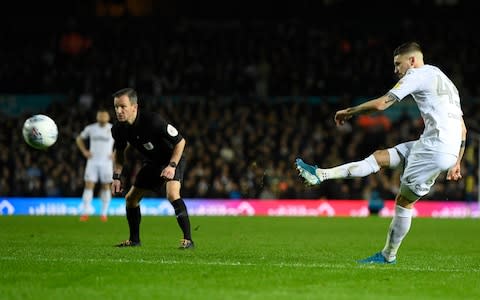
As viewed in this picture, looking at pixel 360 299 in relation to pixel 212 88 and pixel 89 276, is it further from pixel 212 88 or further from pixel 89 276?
pixel 212 88

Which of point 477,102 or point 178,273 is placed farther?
point 477,102

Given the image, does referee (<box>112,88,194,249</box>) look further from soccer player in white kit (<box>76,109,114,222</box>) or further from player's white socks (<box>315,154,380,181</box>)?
soccer player in white kit (<box>76,109,114,222</box>)

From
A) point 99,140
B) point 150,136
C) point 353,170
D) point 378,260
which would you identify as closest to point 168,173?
point 150,136

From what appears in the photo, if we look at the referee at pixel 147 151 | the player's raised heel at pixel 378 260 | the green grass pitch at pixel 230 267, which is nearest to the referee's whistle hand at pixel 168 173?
the referee at pixel 147 151

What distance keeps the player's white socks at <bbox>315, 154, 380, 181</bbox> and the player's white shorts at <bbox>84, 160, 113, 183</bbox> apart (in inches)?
465

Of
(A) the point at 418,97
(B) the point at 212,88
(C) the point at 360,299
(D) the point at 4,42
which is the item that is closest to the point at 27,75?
(D) the point at 4,42

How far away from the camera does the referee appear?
40.5 feet

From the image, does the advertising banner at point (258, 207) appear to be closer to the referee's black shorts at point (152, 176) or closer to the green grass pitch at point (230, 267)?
the green grass pitch at point (230, 267)

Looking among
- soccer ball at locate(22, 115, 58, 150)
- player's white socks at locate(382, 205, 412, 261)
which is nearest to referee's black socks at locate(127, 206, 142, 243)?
soccer ball at locate(22, 115, 58, 150)

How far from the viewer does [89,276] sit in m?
9.33

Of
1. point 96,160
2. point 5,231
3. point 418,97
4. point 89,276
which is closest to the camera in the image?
point 89,276

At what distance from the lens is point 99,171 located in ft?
71.4

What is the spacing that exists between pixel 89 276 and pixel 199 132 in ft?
64.7

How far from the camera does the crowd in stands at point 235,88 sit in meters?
27.4
